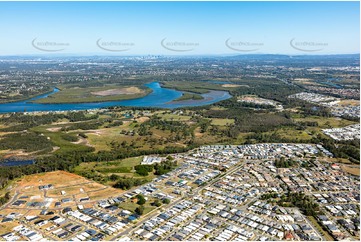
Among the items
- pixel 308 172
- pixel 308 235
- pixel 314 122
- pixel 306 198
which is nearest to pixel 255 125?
pixel 314 122

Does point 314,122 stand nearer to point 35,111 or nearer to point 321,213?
point 321,213

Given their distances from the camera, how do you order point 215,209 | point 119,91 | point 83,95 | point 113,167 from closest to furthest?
point 215,209 → point 113,167 → point 83,95 → point 119,91

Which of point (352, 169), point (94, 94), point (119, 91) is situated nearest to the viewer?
point (352, 169)

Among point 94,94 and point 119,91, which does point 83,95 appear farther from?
point 119,91

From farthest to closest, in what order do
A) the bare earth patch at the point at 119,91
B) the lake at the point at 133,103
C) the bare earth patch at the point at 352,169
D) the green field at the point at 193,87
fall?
the green field at the point at 193,87
the bare earth patch at the point at 119,91
the lake at the point at 133,103
the bare earth patch at the point at 352,169

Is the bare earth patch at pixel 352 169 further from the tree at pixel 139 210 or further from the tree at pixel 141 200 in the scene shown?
the tree at pixel 139 210

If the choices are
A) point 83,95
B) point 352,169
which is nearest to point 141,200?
point 352,169

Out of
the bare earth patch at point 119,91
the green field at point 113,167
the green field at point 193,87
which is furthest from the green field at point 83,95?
the green field at point 113,167

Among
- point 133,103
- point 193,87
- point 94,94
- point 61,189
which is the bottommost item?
point 133,103

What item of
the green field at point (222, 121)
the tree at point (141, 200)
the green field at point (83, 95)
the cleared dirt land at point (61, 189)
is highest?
the green field at point (83, 95)

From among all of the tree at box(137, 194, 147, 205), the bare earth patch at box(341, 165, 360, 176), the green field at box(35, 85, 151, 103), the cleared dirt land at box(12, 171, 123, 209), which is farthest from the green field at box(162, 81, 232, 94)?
the tree at box(137, 194, 147, 205)

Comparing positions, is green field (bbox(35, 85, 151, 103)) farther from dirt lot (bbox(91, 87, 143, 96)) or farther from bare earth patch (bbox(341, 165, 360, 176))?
bare earth patch (bbox(341, 165, 360, 176))
